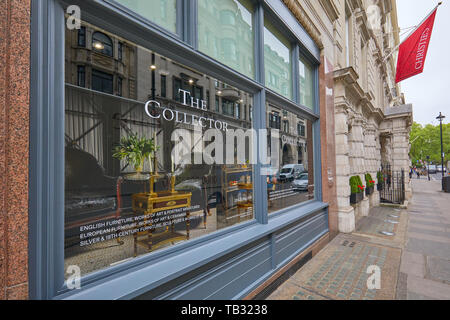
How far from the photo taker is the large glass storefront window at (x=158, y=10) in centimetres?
221

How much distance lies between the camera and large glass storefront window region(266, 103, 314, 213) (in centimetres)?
440

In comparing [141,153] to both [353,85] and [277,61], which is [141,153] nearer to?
[277,61]

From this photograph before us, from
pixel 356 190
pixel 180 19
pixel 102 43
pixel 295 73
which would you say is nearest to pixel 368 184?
pixel 356 190

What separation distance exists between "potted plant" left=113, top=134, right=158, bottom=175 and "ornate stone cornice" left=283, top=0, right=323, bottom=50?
400cm

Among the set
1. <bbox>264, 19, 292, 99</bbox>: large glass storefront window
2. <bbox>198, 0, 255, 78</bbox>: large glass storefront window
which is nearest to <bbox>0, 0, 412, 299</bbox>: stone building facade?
<bbox>198, 0, 255, 78</bbox>: large glass storefront window

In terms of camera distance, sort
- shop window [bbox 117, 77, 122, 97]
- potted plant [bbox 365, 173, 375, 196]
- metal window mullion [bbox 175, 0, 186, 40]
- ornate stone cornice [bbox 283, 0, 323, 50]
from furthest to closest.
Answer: potted plant [bbox 365, 173, 375, 196], ornate stone cornice [bbox 283, 0, 323, 50], shop window [bbox 117, 77, 122, 97], metal window mullion [bbox 175, 0, 186, 40]

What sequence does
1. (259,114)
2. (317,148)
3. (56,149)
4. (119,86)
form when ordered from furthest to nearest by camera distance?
(317,148) < (259,114) < (119,86) < (56,149)

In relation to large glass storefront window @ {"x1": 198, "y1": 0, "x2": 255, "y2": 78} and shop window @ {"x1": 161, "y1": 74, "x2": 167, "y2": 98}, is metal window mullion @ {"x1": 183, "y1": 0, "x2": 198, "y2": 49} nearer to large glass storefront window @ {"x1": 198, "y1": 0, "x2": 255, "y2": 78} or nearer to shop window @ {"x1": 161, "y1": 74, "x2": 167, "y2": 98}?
large glass storefront window @ {"x1": 198, "y1": 0, "x2": 255, "y2": 78}

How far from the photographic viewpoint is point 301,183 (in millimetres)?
5645

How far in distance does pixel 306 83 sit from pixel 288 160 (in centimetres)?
227

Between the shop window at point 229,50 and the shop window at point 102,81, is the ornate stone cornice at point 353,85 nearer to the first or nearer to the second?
the shop window at point 229,50

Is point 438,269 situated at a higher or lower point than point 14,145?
lower

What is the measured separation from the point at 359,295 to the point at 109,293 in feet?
11.6
